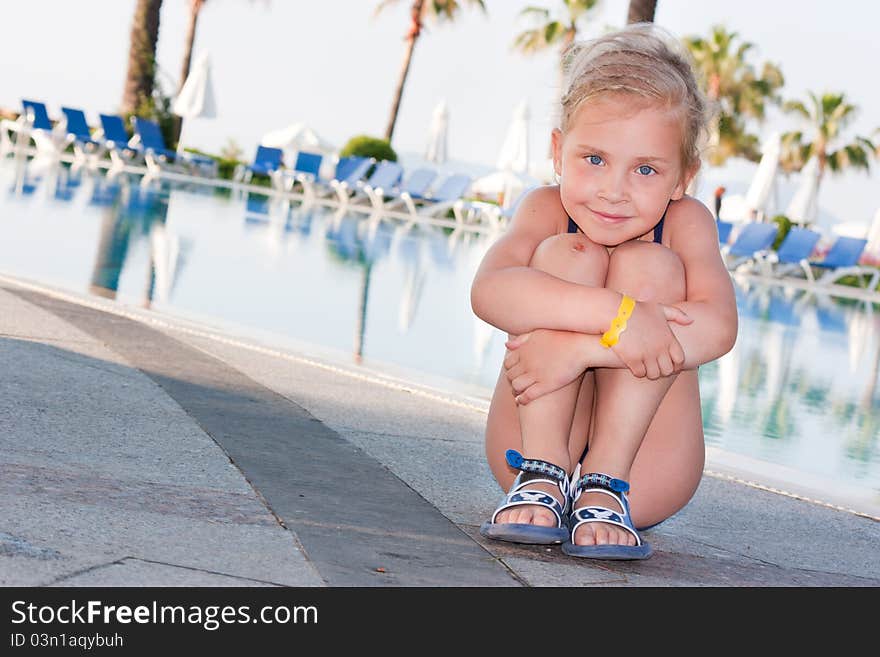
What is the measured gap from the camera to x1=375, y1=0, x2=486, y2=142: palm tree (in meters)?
34.1

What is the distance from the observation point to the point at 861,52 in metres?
52.6

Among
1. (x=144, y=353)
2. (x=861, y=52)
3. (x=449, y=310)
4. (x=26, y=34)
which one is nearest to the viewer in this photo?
(x=144, y=353)

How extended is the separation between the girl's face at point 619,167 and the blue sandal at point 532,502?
0.49 meters

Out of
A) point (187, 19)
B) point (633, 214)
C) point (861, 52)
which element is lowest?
point (633, 214)

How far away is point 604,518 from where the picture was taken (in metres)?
2.49

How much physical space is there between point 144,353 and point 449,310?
4700 mm

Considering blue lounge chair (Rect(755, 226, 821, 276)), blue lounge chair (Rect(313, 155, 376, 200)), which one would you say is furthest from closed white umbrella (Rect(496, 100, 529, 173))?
blue lounge chair (Rect(755, 226, 821, 276))

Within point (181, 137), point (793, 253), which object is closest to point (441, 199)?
point (793, 253)

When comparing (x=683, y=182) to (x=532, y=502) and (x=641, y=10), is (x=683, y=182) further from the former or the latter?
(x=641, y=10)

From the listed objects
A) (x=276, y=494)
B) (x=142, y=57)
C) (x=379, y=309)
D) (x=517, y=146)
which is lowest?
(x=379, y=309)

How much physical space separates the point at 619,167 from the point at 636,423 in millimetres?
525

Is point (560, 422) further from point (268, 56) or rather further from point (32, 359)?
point (268, 56)

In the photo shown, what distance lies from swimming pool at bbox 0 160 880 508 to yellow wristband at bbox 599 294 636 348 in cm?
185
